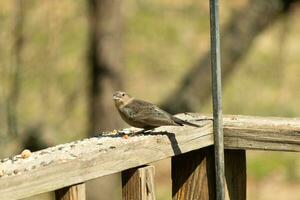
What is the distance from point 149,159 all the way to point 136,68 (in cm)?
1172

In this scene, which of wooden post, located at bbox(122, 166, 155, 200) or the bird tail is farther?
the bird tail

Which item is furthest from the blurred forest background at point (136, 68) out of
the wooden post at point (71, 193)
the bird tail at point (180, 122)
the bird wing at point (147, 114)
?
the wooden post at point (71, 193)

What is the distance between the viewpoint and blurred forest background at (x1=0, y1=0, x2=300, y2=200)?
29.9 feet

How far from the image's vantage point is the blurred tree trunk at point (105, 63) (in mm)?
9320

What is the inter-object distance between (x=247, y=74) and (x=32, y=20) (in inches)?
153

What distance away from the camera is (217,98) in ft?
8.91

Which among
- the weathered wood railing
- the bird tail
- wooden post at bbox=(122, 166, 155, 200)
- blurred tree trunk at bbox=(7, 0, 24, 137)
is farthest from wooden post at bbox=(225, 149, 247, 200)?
blurred tree trunk at bbox=(7, 0, 24, 137)

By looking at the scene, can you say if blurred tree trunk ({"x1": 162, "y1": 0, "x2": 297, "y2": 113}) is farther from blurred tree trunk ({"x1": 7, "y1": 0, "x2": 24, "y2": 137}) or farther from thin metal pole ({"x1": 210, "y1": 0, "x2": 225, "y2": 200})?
thin metal pole ({"x1": 210, "y1": 0, "x2": 225, "y2": 200})

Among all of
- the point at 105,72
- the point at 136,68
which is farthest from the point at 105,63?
the point at 136,68

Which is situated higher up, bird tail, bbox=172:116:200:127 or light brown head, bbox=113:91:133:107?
bird tail, bbox=172:116:200:127

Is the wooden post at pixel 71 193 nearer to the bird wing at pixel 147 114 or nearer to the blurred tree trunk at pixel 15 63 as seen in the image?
the bird wing at pixel 147 114

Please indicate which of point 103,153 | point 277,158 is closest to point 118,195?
point 277,158

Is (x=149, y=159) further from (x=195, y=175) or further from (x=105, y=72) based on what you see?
(x=105, y=72)

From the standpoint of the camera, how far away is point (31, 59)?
10242mm
